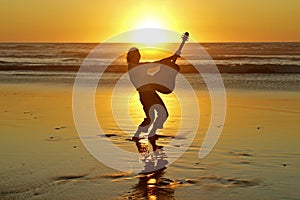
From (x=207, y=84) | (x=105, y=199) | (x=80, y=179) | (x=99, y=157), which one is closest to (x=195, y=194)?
(x=105, y=199)

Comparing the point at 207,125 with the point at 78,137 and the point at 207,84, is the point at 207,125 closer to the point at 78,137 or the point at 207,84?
the point at 78,137

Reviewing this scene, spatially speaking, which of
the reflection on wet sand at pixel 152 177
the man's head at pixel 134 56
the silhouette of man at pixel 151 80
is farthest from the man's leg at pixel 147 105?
the man's head at pixel 134 56

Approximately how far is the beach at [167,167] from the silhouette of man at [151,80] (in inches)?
27.6

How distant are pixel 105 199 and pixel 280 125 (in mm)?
5671

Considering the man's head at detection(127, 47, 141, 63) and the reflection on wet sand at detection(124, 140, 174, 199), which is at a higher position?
the man's head at detection(127, 47, 141, 63)

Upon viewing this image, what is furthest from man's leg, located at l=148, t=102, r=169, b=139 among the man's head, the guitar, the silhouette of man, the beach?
the man's head

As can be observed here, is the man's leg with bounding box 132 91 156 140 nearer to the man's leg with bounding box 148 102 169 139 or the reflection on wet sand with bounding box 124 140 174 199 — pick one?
the man's leg with bounding box 148 102 169 139

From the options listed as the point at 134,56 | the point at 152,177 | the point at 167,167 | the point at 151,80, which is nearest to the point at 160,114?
the point at 151,80

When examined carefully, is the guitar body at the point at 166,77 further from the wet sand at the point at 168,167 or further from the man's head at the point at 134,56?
the wet sand at the point at 168,167

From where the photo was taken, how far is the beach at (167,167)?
19.6ft

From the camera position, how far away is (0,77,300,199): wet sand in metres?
5.95

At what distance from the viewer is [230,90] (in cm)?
1811

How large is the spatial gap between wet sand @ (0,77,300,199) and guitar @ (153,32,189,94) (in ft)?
3.74

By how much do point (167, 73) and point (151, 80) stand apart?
0.34m
